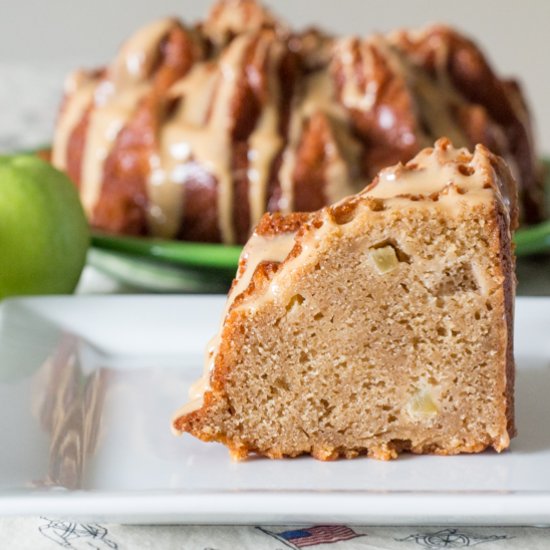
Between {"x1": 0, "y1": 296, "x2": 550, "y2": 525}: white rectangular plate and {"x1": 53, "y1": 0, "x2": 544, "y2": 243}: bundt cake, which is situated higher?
{"x1": 53, "y1": 0, "x2": 544, "y2": 243}: bundt cake

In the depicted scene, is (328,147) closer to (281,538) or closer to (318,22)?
(281,538)

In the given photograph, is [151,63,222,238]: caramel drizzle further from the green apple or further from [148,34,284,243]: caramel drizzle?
the green apple

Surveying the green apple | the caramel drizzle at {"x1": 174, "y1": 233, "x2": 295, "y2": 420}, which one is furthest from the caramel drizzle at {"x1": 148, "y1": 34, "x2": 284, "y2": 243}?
the caramel drizzle at {"x1": 174, "y1": 233, "x2": 295, "y2": 420}

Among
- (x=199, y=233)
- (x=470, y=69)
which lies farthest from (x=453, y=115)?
(x=199, y=233)

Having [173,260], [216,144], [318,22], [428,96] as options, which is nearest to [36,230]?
[173,260]

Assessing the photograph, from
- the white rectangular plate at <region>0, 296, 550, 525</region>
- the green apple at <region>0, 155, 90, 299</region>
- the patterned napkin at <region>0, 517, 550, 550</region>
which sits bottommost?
the patterned napkin at <region>0, 517, 550, 550</region>

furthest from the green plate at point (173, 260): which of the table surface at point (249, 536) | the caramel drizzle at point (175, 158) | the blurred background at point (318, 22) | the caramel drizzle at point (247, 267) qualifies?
the blurred background at point (318, 22)
